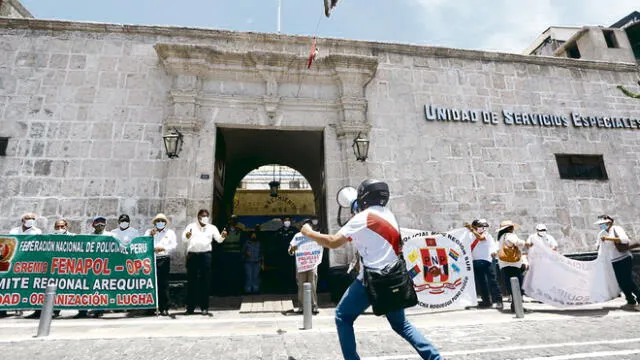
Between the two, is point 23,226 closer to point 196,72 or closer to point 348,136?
point 196,72

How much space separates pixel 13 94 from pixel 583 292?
12.6m

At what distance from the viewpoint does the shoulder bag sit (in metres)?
2.52

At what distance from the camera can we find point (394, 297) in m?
2.53

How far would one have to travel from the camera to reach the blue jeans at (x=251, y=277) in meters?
8.32

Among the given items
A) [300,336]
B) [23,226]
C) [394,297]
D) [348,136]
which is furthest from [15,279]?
[348,136]

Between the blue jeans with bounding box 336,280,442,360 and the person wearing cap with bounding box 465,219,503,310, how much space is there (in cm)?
462

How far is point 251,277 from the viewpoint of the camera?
328 inches

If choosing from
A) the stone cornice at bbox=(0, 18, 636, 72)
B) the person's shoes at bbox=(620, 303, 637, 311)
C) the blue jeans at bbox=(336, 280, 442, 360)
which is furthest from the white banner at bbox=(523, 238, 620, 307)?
the stone cornice at bbox=(0, 18, 636, 72)

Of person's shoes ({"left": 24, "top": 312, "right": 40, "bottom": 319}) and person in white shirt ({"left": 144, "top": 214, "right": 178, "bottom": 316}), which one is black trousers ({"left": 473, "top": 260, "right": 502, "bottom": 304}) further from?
person's shoes ({"left": 24, "top": 312, "right": 40, "bottom": 319})

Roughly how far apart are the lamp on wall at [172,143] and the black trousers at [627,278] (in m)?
9.17

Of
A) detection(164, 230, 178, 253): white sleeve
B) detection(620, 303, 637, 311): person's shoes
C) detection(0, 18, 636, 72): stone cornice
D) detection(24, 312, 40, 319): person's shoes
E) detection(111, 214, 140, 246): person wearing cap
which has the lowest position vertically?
detection(620, 303, 637, 311): person's shoes

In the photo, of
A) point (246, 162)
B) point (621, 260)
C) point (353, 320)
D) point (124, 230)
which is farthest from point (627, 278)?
point (246, 162)

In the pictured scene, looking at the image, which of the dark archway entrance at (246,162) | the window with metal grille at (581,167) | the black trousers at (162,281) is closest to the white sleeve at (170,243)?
the black trousers at (162,281)

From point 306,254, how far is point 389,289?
3.97 meters
